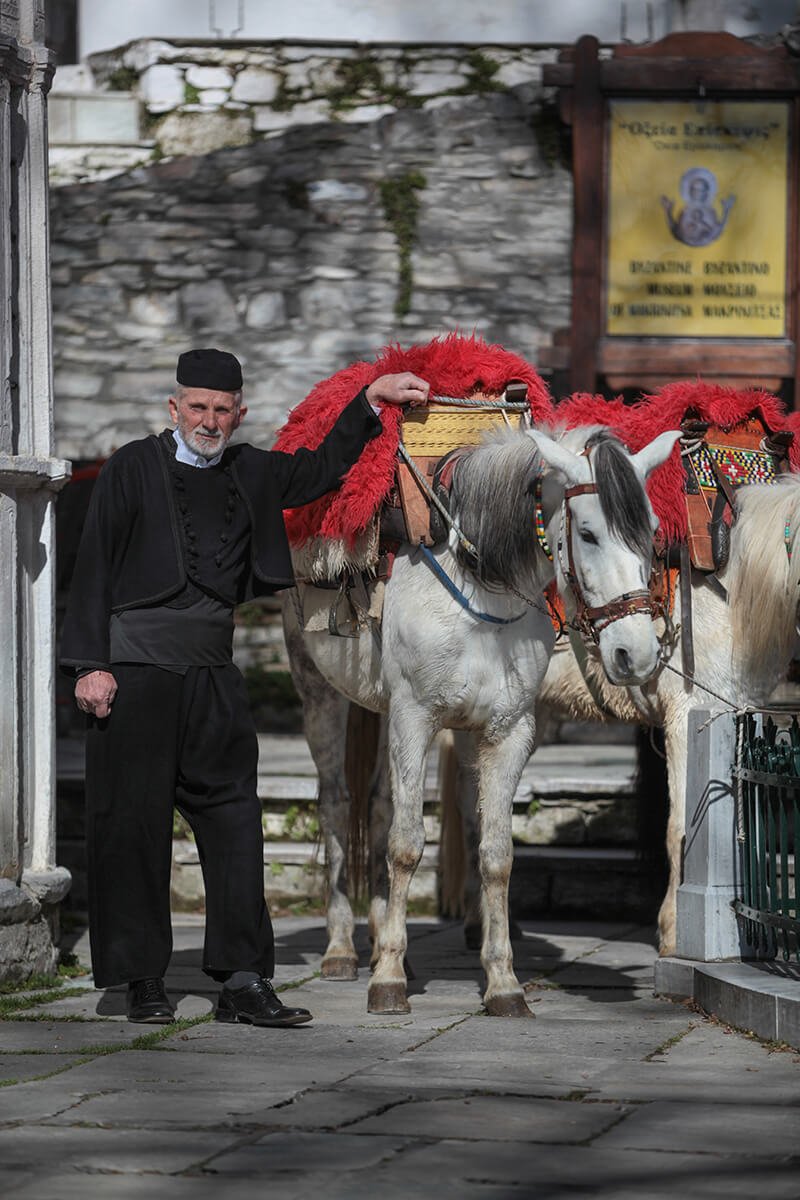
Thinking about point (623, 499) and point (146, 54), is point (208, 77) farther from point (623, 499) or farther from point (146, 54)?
point (623, 499)

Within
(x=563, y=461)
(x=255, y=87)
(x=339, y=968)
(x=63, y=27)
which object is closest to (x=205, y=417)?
(x=563, y=461)

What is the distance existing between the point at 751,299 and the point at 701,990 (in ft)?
23.0

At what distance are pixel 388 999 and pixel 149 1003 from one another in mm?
709

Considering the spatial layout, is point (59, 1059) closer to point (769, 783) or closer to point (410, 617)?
point (410, 617)

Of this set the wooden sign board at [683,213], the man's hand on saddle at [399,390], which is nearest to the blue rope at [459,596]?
the man's hand on saddle at [399,390]

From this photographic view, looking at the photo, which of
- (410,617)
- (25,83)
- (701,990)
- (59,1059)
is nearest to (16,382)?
(25,83)

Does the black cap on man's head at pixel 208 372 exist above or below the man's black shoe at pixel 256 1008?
above

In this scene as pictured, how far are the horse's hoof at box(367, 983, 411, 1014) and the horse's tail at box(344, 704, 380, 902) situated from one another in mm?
1433

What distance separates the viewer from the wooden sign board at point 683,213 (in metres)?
11.7

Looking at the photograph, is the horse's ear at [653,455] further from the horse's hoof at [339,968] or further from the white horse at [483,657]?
the horse's hoof at [339,968]

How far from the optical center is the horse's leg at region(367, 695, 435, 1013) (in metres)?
5.71

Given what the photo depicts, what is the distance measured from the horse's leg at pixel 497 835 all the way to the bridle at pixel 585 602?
612 mm

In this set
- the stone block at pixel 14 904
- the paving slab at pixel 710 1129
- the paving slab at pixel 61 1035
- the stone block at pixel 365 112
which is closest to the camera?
the paving slab at pixel 710 1129

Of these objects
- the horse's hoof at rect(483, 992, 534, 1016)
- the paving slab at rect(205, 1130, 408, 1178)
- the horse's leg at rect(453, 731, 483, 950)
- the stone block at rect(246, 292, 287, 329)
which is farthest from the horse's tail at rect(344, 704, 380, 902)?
the stone block at rect(246, 292, 287, 329)
